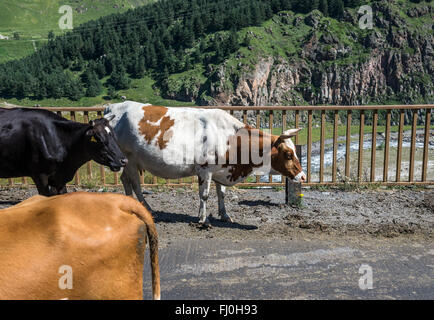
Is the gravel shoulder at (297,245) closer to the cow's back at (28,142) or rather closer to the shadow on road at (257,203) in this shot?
the shadow on road at (257,203)

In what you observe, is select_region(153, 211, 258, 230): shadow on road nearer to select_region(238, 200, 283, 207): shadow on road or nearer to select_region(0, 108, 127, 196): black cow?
select_region(238, 200, 283, 207): shadow on road

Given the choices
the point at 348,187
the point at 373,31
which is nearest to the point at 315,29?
the point at 373,31

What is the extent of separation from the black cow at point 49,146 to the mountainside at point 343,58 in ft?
419

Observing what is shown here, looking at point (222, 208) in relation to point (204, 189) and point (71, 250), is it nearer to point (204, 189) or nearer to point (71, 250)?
point (204, 189)

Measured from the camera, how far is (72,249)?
193 cm

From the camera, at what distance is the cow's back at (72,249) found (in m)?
1.85

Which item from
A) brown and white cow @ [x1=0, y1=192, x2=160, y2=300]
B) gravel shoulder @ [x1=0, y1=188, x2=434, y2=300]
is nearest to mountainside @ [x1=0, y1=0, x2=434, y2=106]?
gravel shoulder @ [x1=0, y1=188, x2=434, y2=300]

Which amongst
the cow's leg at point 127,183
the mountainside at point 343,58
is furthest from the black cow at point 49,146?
the mountainside at point 343,58

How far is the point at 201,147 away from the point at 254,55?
130239 millimetres

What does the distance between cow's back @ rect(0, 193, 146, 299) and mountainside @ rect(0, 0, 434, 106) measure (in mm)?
118233

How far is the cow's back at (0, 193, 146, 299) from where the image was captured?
72.8 inches

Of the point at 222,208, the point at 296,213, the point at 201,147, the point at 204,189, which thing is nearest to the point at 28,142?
the point at 201,147

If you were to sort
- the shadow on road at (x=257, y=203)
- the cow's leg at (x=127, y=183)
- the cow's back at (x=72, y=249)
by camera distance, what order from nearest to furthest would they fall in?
the cow's back at (x=72, y=249)
the cow's leg at (x=127, y=183)
the shadow on road at (x=257, y=203)

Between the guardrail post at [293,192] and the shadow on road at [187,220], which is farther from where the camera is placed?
the guardrail post at [293,192]
